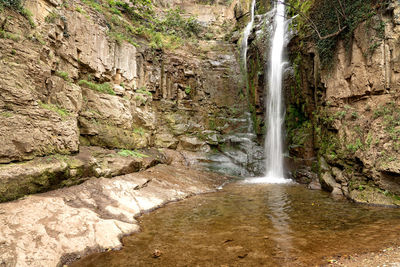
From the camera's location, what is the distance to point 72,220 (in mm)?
4820

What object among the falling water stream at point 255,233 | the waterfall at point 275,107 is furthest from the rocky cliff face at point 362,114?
the waterfall at point 275,107

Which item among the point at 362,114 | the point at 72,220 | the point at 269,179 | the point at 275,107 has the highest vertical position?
the point at 275,107

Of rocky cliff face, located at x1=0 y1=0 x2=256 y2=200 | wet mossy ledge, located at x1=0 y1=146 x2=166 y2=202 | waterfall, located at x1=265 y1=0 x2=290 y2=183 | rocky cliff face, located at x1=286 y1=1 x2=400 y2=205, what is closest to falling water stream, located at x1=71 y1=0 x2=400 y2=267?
rocky cliff face, located at x1=286 y1=1 x2=400 y2=205

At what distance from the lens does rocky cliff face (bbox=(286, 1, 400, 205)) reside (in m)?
7.50

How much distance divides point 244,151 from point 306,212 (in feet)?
31.3

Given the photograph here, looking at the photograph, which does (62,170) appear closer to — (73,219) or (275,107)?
(73,219)

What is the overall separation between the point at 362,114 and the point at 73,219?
1045cm

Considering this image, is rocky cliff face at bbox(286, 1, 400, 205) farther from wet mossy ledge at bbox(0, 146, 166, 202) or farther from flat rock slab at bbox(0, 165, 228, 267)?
wet mossy ledge at bbox(0, 146, 166, 202)

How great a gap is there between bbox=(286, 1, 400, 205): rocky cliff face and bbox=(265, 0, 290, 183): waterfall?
3529 millimetres

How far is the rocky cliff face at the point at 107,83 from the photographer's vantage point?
20.0ft

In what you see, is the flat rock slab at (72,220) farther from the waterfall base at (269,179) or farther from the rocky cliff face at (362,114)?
the rocky cliff face at (362,114)

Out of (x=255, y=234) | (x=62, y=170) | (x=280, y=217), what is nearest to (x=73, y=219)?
(x=62, y=170)

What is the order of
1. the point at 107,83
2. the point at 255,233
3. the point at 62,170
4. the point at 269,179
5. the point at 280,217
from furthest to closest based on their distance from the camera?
the point at 269,179 → the point at 107,83 → the point at 62,170 → the point at 280,217 → the point at 255,233

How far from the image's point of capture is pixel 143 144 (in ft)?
41.6
